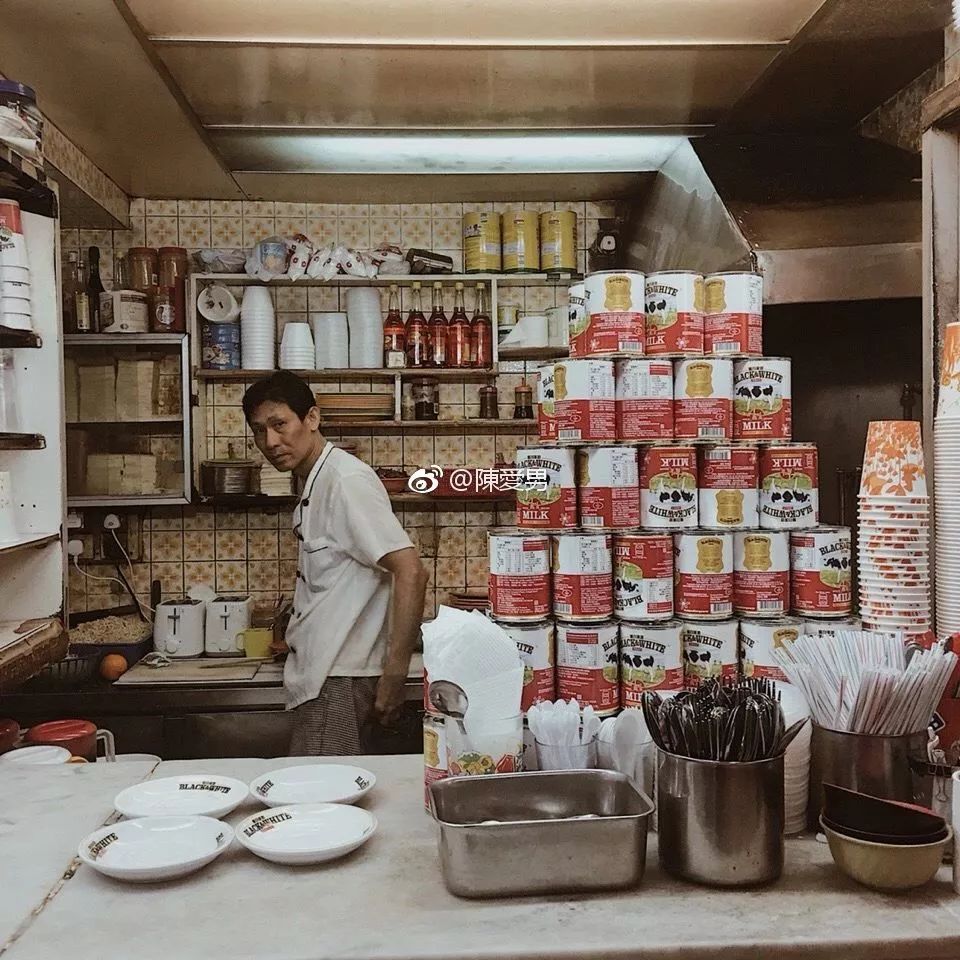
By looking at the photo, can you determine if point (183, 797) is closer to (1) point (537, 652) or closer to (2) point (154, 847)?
(2) point (154, 847)

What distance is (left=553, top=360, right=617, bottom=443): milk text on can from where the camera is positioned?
2352 millimetres

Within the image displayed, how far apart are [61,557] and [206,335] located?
199 centimetres

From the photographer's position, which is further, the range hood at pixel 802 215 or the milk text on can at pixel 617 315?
the range hood at pixel 802 215

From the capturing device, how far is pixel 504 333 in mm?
4277

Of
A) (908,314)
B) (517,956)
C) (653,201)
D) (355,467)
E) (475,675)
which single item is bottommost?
(517,956)

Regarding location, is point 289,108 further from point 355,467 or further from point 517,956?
point 517,956

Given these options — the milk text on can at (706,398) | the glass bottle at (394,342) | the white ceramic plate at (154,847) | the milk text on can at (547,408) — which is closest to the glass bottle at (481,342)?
the glass bottle at (394,342)

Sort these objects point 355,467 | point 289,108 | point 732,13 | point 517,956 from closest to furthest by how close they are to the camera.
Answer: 1. point 517,956
2. point 732,13
3. point 355,467
4. point 289,108

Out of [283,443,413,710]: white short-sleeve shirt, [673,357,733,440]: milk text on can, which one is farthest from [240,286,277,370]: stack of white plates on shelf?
[673,357,733,440]: milk text on can

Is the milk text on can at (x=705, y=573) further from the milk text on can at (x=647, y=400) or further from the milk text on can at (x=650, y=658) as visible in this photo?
the milk text on can at (x=647, y=400)

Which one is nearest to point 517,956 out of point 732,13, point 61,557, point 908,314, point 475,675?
point 475,675

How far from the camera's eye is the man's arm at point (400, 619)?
2.85 m

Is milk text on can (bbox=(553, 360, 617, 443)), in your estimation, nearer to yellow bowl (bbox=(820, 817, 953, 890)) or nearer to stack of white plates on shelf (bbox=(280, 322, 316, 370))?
yellow bowl (bbox=(820, 817, 953, 890))

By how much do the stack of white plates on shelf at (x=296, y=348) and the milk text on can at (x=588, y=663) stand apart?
2244mm
